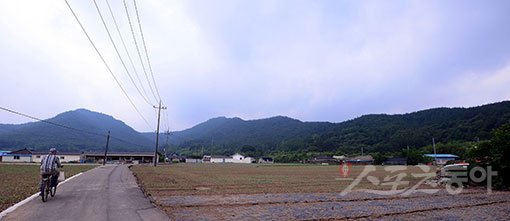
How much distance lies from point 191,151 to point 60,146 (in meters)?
63.2

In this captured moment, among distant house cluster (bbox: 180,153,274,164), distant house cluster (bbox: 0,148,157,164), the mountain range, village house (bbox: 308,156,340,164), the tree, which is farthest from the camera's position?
distant house cluster (bbox: 180,153,274,164)

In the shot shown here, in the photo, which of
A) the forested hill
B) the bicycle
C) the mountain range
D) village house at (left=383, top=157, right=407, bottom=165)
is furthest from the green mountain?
the bicycle

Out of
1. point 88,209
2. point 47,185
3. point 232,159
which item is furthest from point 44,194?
point 232,159

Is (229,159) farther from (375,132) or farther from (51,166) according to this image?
(51,166)

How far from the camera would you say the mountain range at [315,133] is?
10100 centimetres

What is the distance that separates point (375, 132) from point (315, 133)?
37.2m

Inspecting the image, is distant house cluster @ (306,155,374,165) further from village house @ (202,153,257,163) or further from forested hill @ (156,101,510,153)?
village house @ (202,153,257,163)

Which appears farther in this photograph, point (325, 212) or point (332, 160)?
point (332, 160)

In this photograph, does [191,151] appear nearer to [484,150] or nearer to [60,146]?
[60,146]

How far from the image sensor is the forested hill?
9625 centimetres

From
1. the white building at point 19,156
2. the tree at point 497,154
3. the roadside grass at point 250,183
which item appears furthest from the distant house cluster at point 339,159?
the tree at point 497,154

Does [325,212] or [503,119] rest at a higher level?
[503,119]

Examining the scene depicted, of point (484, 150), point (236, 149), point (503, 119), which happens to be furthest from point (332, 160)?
point (484, 150)

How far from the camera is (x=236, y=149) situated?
557ft
